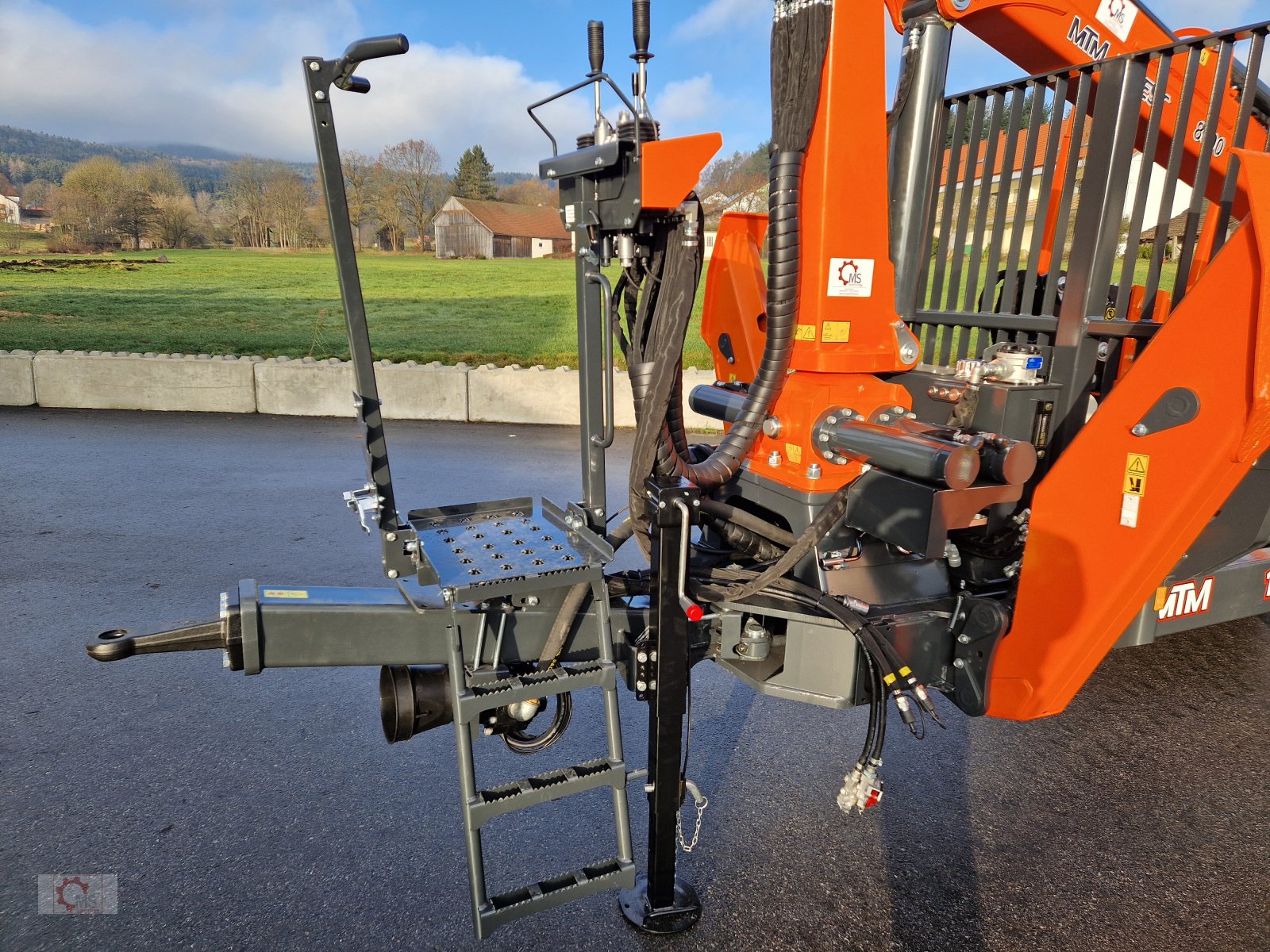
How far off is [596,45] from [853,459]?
1.39 metres

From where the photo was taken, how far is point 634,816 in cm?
276

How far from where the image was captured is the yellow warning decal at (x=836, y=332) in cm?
264

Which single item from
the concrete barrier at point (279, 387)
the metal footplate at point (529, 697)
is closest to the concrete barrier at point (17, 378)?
the concrete barrier at point (279, 387)

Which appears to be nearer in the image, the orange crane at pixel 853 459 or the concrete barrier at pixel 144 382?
the orange crane at pixel 853 459

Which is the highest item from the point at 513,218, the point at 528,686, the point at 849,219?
the point at 513,218

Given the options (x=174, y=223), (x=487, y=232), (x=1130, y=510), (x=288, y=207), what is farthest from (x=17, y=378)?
(x=487, y=232)

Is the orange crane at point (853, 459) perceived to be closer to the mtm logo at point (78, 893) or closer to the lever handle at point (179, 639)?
the lever handle at point (179, 639)

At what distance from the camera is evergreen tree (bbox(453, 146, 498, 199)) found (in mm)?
40938

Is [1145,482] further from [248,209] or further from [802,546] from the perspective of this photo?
[248,209]

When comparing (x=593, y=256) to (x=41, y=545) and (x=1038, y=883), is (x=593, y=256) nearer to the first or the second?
(x=1038, y=883)

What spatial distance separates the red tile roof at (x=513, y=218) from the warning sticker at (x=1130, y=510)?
3591 cm

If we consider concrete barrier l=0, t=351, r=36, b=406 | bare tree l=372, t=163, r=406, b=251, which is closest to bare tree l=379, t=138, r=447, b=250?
bare tree l=372, t=163, r=406, b=251

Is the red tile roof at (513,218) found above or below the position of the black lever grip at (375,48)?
above

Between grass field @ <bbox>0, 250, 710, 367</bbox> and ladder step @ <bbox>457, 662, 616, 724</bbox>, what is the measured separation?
8.18 m
